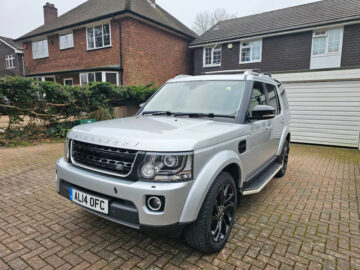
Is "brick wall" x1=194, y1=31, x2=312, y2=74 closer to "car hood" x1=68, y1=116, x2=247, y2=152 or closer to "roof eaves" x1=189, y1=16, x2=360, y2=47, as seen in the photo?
"roof eaves" x1=189, y1=16, x2=360, y2=47

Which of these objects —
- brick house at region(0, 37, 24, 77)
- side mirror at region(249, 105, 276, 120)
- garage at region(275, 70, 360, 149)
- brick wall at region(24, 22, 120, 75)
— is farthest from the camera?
brick house at region(0, 37, 24, 77)

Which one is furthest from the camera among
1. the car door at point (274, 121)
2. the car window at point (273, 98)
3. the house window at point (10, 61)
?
the house window at point (10, 61)

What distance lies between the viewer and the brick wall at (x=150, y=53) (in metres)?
14.8

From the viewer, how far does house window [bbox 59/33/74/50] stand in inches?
686

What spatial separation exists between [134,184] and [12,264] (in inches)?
57.8

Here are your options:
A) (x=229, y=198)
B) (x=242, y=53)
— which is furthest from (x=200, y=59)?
(x=229, y=198)

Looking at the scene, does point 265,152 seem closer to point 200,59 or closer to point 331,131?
point 331,131

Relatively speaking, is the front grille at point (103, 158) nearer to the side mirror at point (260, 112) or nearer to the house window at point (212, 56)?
the side mirror at point (260, 112)

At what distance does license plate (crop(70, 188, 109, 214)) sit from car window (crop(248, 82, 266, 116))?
2080 millimetres

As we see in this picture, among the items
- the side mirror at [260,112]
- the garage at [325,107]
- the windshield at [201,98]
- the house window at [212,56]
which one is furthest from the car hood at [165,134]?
the house window at [212,56]

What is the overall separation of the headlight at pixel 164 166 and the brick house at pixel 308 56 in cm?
841

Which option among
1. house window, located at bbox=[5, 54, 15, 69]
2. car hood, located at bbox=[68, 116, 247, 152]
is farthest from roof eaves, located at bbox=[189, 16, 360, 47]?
house window, located at bbox=[5, 54, 15, 69]

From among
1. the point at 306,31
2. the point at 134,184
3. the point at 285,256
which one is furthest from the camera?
the point at 306,31

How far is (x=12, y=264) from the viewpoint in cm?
229
